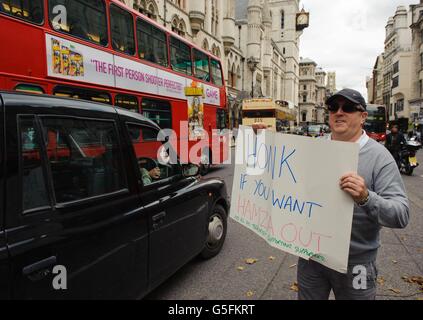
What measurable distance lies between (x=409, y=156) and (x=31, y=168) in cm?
1288

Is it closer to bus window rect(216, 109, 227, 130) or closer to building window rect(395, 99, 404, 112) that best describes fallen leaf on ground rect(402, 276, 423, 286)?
bus window rect(216, 109, 227, 130)

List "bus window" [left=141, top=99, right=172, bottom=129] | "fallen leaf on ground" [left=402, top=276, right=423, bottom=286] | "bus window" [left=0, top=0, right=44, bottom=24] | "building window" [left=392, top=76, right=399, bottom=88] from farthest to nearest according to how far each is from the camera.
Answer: "building window" [left=392, top=76, right=399, bottom=88], "bus window" [left=141, top=99, right=172, bottom=129], "bus window" [left=0, top=0, right=44, bottom=24], "fallen leaf on ground" [left=402, top=276, right=423, bottom=286]

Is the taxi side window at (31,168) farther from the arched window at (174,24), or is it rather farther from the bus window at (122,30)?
the arched window at (174,24)

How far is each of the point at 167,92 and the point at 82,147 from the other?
7787mm

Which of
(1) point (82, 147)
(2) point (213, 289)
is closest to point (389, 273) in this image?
(2) point (213, 289)

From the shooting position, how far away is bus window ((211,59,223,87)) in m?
13.6

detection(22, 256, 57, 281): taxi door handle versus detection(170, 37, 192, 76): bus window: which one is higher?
detection(170, 37, 192, 76): bus window

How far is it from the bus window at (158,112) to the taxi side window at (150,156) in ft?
18.3

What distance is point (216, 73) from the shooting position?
1400 centimetres

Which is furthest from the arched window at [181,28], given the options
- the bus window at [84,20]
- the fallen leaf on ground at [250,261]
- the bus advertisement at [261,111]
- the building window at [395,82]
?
the building window at [395,82]

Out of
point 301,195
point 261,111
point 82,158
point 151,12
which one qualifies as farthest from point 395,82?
point 82,158

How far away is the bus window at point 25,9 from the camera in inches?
213

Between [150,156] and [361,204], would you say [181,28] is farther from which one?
[361,204]

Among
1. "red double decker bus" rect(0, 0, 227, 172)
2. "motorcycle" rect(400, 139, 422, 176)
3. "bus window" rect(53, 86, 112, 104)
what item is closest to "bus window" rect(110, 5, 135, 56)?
"red double decker bus" rect(0, 0, 227, 172)
